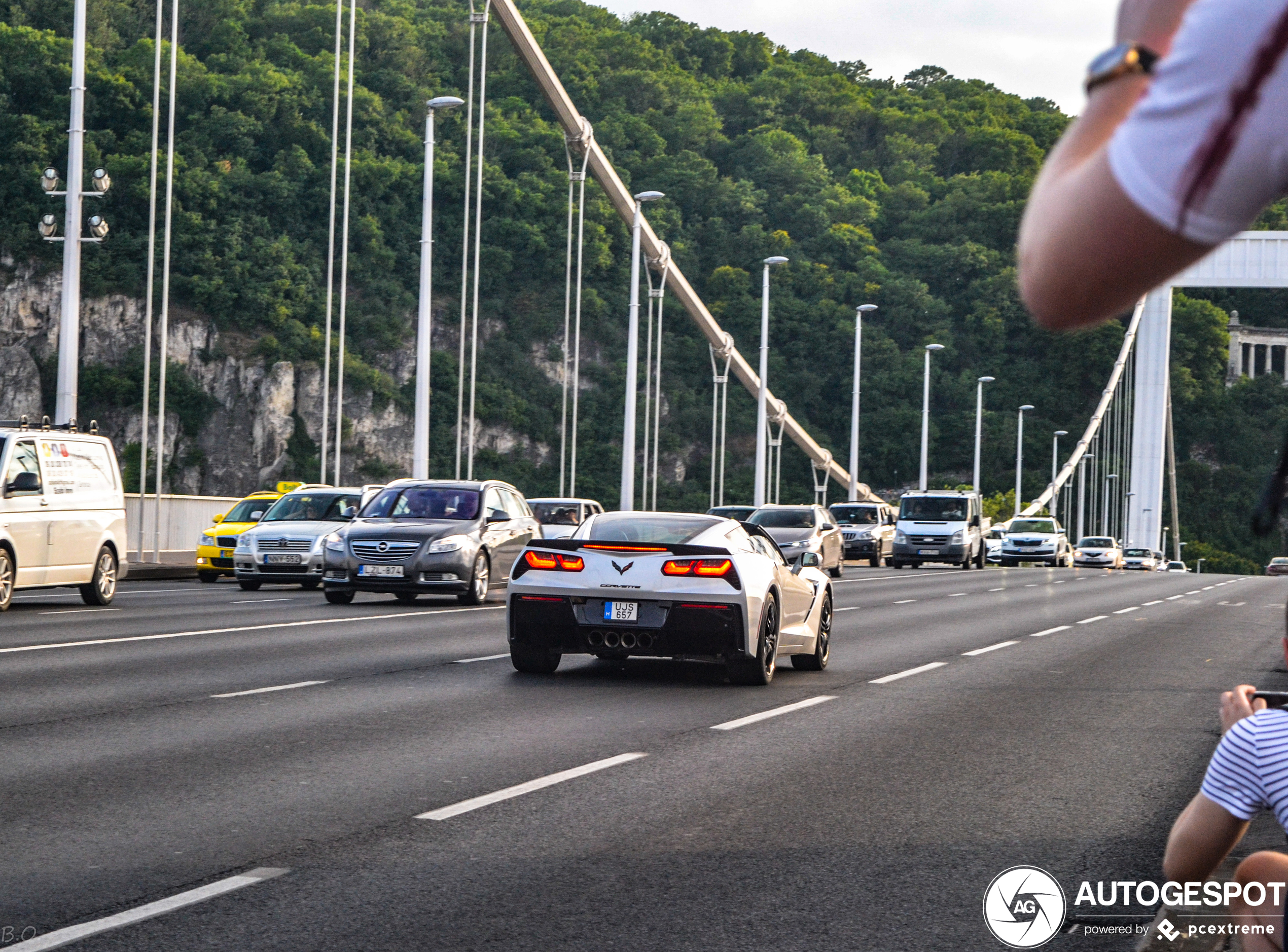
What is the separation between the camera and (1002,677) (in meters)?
Result: 15.7

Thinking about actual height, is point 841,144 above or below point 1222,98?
above

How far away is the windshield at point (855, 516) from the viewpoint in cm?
5734

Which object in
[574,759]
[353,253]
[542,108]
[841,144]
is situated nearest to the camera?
[574,759]

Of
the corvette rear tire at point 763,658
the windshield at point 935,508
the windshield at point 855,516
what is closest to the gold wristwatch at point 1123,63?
the corvette rear tire at point 763,658

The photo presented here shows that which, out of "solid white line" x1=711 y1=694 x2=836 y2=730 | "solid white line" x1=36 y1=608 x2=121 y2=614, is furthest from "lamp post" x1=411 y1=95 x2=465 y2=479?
"solid white line" x1=711 y1=694 x2=836 y2=730


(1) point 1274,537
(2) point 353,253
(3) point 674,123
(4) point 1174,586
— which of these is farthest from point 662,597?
(3) point 674,123

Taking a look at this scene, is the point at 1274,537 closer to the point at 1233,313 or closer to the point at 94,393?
the point at 94,393

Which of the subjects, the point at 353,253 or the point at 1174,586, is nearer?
the point at 1174,586

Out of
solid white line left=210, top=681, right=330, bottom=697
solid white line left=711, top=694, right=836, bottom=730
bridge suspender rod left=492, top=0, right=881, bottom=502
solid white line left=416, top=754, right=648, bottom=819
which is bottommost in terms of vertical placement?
solid white line left=711, top=694, right=836, bottom=730

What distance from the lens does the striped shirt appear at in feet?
8.45

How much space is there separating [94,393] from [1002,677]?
→ 8277 cm

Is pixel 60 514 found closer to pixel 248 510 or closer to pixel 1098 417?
pixel 248 510

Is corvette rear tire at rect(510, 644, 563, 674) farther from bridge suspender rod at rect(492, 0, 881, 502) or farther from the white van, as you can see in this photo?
bridge suspender rod at rect(492, 0, 881, 502)

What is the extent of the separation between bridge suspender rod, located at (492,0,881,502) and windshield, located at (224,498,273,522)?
85.3 ft
